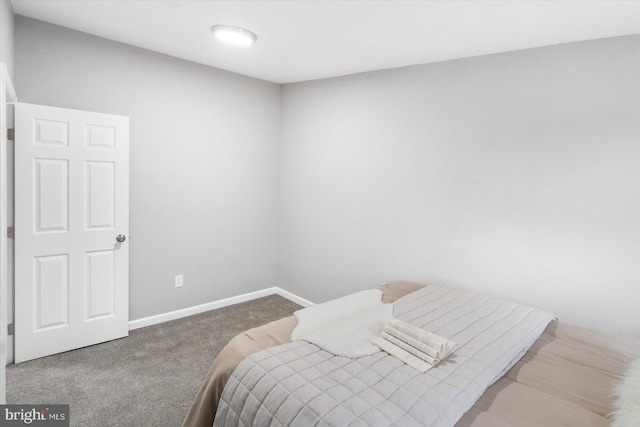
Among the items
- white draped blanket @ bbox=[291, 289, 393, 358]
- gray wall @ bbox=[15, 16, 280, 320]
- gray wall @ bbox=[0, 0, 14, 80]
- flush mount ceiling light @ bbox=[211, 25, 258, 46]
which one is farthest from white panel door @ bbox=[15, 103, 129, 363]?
white draped blanket @ bbox=[291, 289, 393, 358]

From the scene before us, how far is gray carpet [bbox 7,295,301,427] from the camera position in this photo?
208 cm

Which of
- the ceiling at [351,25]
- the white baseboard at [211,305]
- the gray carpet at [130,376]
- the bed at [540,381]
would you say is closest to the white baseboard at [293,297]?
the white baseboard at [211,305]

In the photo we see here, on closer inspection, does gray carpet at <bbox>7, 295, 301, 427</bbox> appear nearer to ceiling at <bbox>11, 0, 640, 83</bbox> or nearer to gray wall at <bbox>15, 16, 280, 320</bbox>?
gray wall at <bbox>15, 16, 280, 320</bbox>

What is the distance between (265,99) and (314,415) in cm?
354

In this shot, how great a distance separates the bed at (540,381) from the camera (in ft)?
4.07

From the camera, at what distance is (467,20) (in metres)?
2.06

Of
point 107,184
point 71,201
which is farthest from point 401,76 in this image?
point 71,201

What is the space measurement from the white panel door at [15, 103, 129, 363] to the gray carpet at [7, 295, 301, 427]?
0.21 m

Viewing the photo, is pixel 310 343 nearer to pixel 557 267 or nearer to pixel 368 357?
pixel 368 357

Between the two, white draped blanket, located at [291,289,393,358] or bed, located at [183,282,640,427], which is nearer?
bed, located at [183,282,640,427]

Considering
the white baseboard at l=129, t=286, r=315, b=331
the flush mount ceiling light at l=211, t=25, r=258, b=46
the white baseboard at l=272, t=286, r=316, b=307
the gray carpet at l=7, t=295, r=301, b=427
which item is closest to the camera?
the gray carpet at l=7, t=295, r=301, b=427

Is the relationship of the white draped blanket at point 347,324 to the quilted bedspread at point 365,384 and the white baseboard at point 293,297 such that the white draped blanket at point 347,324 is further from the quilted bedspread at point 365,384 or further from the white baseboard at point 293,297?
the white baseboard at point 293,297

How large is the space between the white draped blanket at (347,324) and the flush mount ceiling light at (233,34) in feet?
6.56

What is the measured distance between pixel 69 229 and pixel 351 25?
263 centimetres
